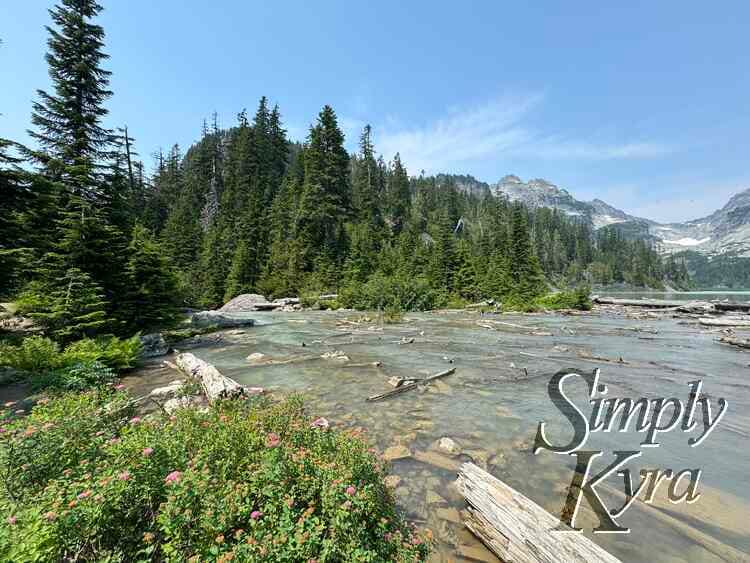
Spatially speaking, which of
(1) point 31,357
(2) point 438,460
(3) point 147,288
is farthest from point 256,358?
(2) point 438,460

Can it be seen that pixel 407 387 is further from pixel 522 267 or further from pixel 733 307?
pixel 522 267

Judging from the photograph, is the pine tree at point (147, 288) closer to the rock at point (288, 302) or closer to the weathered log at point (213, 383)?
the weathered log at point (213, 383)

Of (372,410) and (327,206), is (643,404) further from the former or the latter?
(327,206)

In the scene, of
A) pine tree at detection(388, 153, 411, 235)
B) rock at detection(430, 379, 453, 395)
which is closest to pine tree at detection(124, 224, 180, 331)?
rock at detection(430, 379, 453, 395)

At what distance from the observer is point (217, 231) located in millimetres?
58094

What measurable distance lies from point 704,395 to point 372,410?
919cm

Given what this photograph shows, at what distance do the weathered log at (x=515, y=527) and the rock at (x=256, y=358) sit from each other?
35.4ft

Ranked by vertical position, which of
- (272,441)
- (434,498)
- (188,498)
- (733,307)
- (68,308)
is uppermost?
(68,308)

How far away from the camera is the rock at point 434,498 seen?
468 centimetres

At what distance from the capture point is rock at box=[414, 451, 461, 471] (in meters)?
5.59

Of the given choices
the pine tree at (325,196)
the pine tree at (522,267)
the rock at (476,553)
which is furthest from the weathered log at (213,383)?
the pine tree at (522,267)

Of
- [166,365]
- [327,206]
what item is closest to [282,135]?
[327,206]

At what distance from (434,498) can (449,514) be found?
1.19ft

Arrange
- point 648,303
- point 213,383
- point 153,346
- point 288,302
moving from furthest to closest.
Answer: point 288,302 < point 648,303 < point 153,346 < point 213,383
